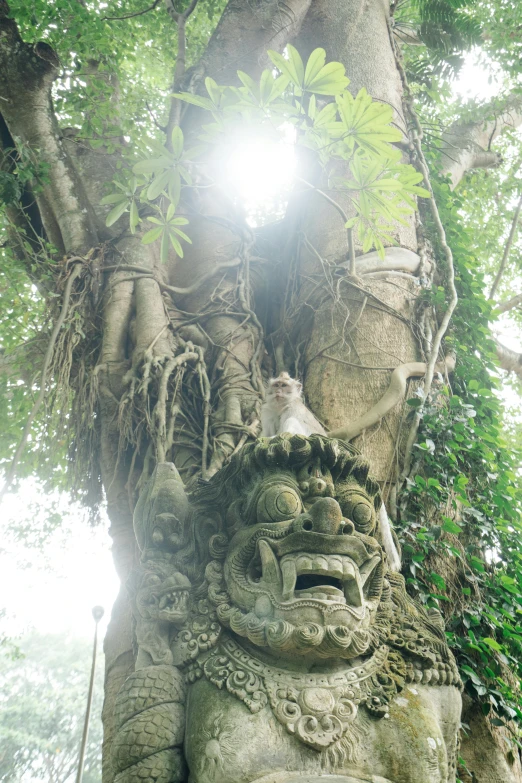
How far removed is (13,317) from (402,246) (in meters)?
3.12

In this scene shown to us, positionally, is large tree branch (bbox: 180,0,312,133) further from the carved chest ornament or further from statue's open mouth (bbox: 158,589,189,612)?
the carved chest ornament

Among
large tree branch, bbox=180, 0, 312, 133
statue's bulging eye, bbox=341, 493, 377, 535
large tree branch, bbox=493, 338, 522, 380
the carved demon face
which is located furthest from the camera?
large tree branch, bbox=493, 338, 522, 380

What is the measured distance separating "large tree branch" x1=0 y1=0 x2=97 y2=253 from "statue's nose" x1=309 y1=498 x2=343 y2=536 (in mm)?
3311

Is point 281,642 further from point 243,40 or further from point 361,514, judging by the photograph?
Answer: point 243,40

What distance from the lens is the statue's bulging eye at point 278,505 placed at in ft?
7.83

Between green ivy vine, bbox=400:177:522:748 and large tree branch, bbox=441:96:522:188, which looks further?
large tree branch, bbox=441:96:522:188

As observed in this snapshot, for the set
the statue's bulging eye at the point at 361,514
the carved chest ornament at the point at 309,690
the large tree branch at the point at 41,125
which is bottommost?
the carved chest ornament at the point at 309,690

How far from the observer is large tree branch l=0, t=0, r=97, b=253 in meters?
4.99

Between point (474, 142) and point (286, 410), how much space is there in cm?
519

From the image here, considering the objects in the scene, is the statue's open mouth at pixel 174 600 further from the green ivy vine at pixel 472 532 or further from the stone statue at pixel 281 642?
the green ivy vine at pixel 472 532

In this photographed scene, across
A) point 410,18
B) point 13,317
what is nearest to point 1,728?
point 13,317

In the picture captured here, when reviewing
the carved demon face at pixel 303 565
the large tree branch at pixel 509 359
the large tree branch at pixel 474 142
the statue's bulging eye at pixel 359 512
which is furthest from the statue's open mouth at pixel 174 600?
the large tree branch at pixel 474 142

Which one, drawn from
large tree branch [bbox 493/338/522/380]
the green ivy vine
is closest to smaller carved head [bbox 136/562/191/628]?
the green ivy vine

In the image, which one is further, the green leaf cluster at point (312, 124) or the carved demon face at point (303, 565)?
the green leaf cluster at point (312, 124)
